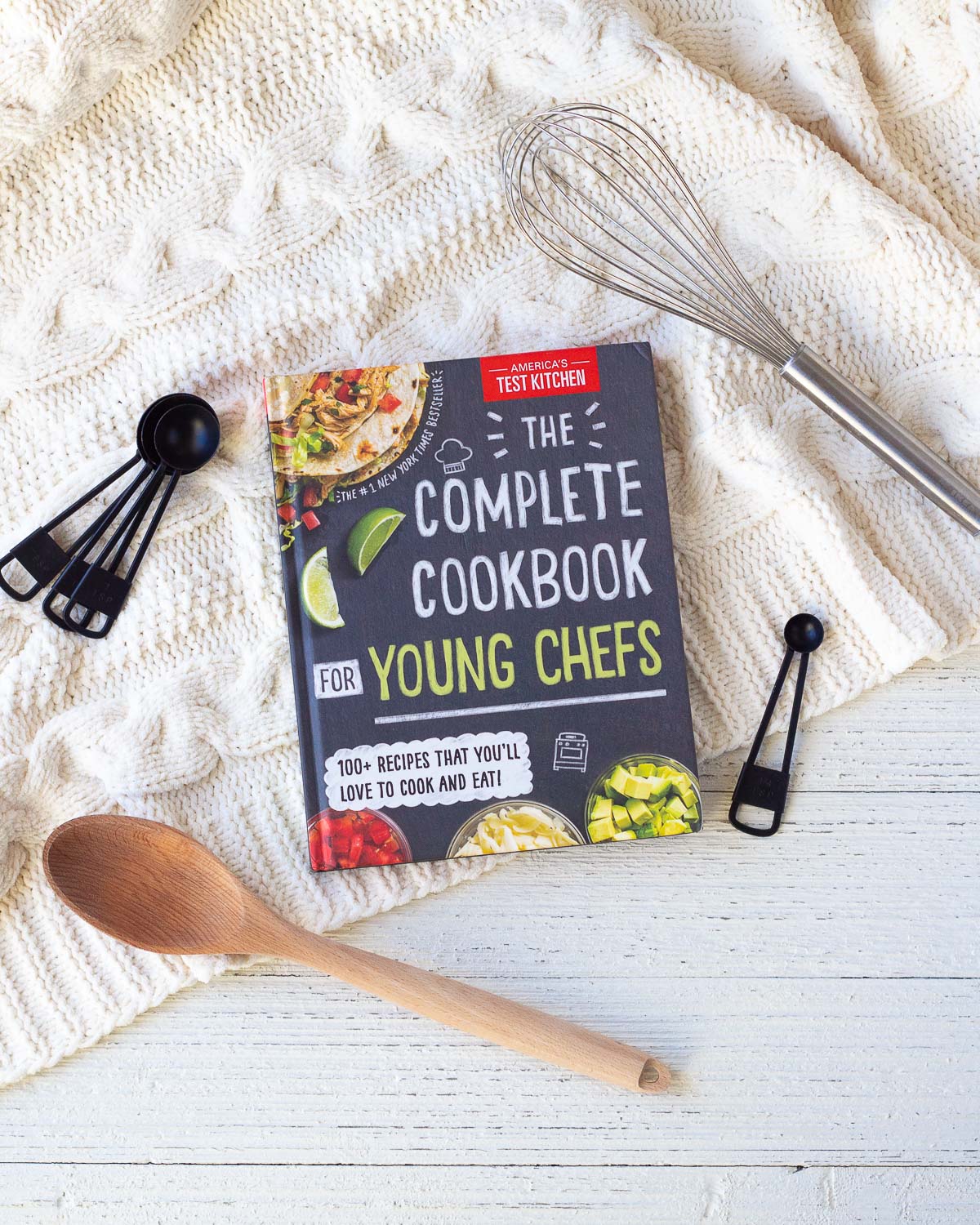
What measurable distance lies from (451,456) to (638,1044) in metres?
0.46

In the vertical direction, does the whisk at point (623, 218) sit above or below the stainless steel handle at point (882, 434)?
above

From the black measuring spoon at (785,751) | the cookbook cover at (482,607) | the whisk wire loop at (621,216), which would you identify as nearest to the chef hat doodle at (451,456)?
the cookbook cover at (482,607)

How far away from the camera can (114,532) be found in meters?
0.72

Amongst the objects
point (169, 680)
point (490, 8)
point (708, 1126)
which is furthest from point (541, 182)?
point (708, 1126)

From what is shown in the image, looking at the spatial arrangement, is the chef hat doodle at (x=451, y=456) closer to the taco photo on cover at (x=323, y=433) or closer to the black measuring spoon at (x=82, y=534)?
the taco photo on cover at (x=323, y=433)

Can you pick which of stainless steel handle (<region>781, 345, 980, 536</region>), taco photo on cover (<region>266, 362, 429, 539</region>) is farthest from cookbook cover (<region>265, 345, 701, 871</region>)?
stainless steel handle (<region>781, 345, 980, 536</region>)

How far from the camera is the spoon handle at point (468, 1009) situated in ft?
2.24

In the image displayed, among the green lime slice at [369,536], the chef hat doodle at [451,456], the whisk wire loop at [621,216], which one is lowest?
the green lime slice at [369,536]

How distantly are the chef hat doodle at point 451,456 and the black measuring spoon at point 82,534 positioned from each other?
19 cm

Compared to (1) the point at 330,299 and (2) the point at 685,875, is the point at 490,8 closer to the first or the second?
(1) the point at 330,299

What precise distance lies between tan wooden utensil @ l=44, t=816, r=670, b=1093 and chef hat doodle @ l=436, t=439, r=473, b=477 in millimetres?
323

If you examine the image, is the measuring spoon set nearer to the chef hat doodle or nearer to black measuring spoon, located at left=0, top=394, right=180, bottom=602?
black measuring spoon, located at left=0, top=394, right=180, bottom=602

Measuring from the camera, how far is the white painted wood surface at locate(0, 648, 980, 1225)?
0.71 metres

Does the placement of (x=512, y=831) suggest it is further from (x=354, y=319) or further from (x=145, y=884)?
(x=354, y=319)
